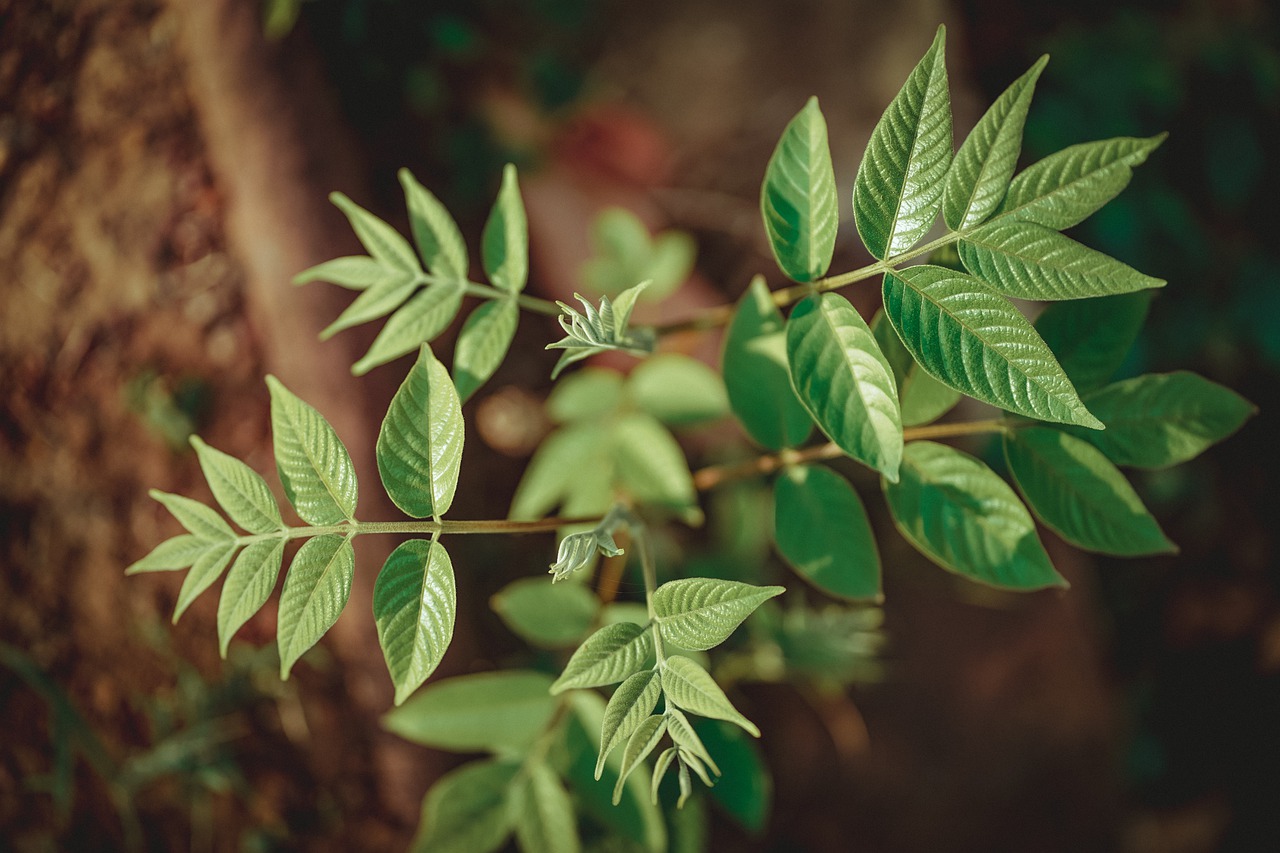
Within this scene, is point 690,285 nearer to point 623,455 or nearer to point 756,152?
point 756,152

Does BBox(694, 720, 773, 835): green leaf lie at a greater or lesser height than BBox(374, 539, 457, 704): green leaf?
lesser

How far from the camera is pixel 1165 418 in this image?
1117 mm

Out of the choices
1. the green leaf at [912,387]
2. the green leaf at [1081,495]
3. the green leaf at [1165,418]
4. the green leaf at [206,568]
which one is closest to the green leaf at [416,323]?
the green leaf at [206,568]

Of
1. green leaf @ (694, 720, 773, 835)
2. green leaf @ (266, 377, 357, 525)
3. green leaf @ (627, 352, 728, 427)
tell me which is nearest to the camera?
green leaf @ (266, 377, 357, 525)

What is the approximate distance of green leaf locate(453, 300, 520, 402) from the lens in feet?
3.96

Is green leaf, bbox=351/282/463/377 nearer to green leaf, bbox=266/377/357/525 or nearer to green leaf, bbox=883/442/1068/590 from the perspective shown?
green leaf, bbox=266/377/357/525

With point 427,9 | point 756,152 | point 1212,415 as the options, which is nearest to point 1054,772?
point 1212,415

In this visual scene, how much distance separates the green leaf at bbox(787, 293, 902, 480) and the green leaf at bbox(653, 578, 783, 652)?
22 centimetres

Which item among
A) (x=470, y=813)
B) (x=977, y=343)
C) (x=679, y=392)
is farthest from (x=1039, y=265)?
(x=470, y=813)

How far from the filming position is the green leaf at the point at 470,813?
1392 mm

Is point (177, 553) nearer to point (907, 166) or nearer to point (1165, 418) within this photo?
point (907, 166)

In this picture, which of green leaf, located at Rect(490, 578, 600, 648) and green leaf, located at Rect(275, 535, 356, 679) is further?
green leaf, located at Rect(490, 578, 600, 648)

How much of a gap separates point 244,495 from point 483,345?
1.37 ft

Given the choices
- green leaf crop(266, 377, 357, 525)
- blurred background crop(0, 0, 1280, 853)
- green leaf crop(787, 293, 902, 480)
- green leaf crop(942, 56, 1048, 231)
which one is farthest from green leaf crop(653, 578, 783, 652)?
blurred background crop(0, 0, 1280, 853)
